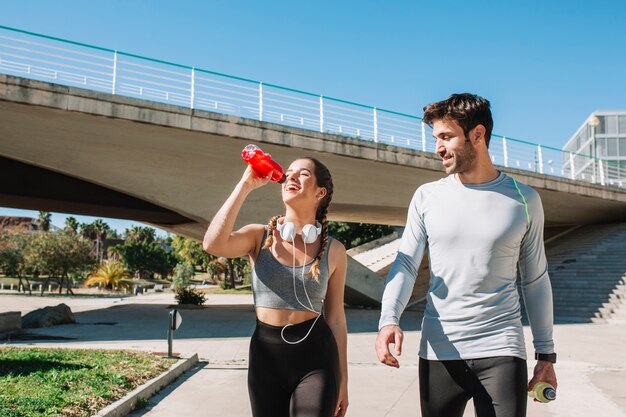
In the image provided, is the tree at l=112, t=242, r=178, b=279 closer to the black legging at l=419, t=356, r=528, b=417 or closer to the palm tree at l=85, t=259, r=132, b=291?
the palm tree at l=85, t=259, r=132, b=291

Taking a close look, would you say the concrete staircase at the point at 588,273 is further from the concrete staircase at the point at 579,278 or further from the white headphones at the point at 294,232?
the white headphones at the point at 294,232

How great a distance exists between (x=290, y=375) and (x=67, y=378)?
16.7ft

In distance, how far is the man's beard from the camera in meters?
2.49

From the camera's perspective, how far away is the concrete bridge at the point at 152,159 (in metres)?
14.2

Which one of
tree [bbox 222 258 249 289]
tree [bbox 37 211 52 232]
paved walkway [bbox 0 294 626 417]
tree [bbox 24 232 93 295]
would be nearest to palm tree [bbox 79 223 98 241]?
tree [bbox 37 211 52 232]

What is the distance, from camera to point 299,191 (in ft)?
8.88

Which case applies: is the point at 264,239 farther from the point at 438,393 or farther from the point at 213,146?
the point at 213,146

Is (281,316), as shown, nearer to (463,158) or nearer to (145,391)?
(463,158)

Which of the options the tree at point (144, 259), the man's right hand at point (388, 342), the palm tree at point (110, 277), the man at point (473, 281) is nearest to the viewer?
the man's right hand at point (388, 342)

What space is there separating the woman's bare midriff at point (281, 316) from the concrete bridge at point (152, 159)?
1299 cm

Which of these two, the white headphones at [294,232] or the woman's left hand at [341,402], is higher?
the white headphones at [294,232]

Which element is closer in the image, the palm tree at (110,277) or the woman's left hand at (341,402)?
the woman's left hand at (341,402)

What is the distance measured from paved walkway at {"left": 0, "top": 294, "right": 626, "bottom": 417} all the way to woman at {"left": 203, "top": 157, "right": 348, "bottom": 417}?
142 inches

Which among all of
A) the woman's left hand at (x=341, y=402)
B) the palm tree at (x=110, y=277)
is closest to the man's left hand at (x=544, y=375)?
the woman's left hand at (x=341, y=402)
